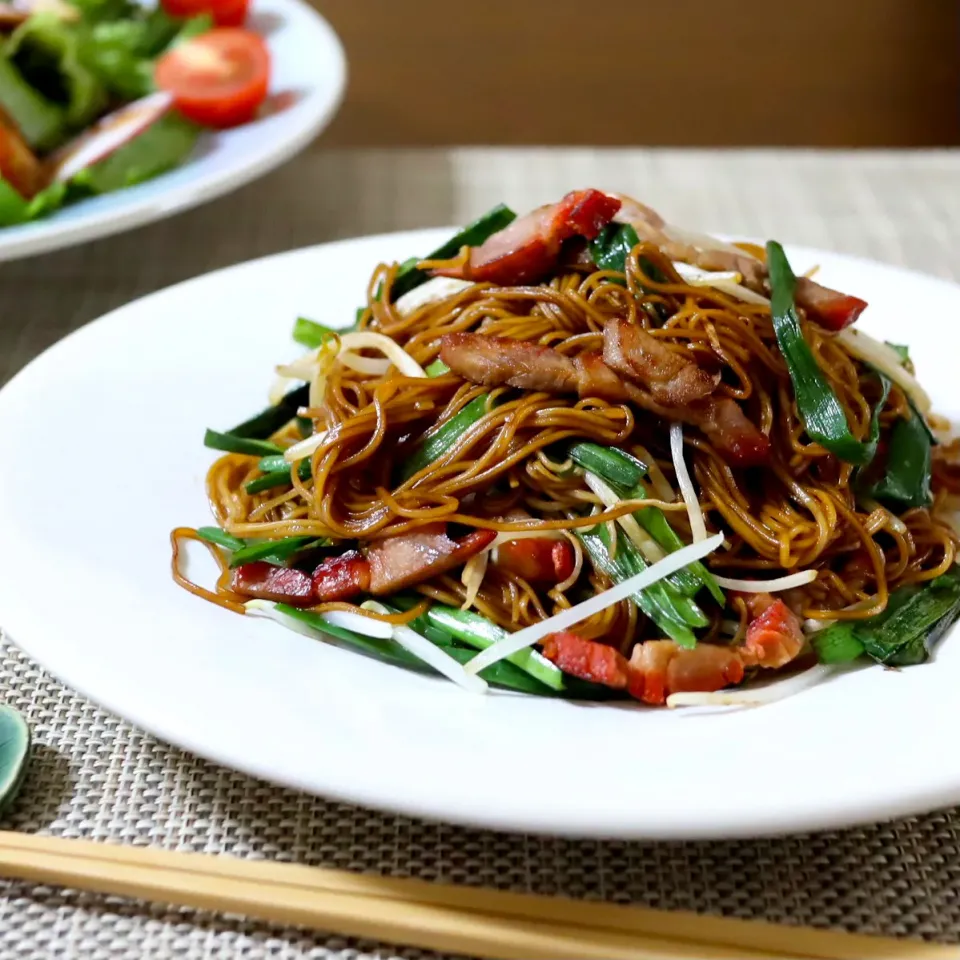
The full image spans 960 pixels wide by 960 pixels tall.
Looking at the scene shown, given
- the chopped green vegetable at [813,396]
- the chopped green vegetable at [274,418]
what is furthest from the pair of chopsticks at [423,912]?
the chopped green vegetable at [274,418]

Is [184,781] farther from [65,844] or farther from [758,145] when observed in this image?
[758,145]

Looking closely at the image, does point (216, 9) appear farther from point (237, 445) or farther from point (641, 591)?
point (641, 591)

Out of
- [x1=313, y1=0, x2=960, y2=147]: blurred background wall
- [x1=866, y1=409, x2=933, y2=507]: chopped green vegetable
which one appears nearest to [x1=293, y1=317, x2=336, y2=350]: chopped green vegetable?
[x1=866, y1=409, x2=933, y2=507]: chopped green vegetable

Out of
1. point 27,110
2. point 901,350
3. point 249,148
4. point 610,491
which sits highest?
point 27,110

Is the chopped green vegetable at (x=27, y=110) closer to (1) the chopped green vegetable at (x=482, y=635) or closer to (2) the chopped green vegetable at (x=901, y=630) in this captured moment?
(1) the chopped green vegetable at (x=482, y=635)

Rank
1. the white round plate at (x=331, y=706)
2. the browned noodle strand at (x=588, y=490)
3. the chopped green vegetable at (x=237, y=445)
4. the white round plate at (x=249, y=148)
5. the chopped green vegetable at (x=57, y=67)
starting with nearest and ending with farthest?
the white round plate at (x=331, y=706) < the browned noodle strand at (x=588, y=490) < the chopped green vegetable at (x=237, y=445) < the white round plate at (x=249, y=148) < the chopped green vegetable at (x=57, y=67)

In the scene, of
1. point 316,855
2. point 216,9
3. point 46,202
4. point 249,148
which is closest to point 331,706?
point 316,855
